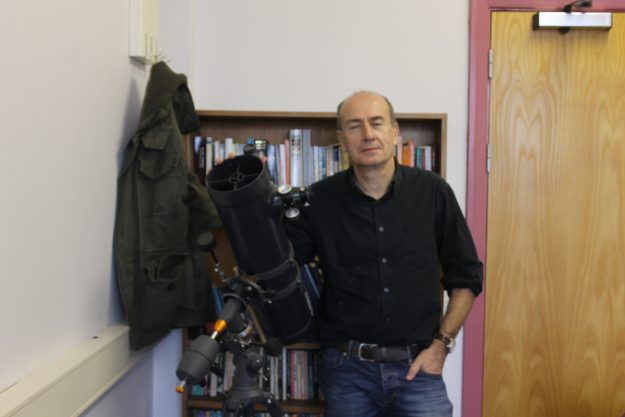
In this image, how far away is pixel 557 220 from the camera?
7.45ft

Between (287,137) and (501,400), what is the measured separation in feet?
4.73

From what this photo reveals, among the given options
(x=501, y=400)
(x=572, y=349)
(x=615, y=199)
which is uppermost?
(x=615, y=199)

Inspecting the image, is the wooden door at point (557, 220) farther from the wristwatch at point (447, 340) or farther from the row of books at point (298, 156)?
the wristwatch at point (447, 340)

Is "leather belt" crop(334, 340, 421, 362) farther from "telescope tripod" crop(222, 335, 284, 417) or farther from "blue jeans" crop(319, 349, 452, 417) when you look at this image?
"telescope tripod" crop(222, 335, 284, 417)

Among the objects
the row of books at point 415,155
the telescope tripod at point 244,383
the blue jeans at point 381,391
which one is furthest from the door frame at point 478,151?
the telescope tripod at point 244,383

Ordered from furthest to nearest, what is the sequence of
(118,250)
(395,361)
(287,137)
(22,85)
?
(287,137) → (118,250) → (395,361) → (22,85)

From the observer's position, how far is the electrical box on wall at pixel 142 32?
184cm

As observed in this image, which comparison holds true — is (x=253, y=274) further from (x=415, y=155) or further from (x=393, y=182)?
(x=415, y=155)

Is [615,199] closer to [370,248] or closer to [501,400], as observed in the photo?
[501,400]

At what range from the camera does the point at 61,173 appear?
1397mm

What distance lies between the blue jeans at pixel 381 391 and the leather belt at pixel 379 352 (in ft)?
0.05

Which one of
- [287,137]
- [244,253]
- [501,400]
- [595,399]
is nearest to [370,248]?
[244,253]

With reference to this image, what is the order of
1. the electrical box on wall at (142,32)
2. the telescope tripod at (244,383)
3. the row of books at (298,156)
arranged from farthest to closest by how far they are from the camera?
the row of books at (298,156) → the electrical box on wall at (142,32) → the telescope tripod at (244,383)

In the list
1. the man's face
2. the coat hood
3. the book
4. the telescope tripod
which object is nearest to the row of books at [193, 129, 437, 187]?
the book
